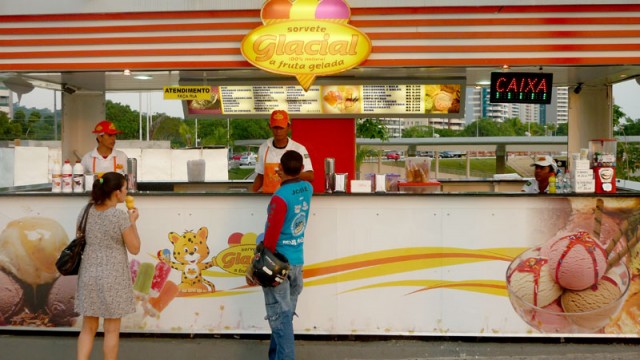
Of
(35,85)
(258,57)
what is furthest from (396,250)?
(35,85)

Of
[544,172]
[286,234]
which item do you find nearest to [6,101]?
[286,234]

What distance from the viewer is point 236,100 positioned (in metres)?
7.70

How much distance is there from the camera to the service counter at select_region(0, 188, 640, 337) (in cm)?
534

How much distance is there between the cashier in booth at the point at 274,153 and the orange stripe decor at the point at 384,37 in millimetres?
608

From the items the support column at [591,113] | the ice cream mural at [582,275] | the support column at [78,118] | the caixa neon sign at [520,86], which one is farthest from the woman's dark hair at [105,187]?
the support column at [591,113]

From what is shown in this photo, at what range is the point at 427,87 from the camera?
761 cm

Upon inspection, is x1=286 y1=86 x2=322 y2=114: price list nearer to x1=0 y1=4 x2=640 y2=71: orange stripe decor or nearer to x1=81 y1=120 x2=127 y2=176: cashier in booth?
x1=0 y1=4 x2=640 y2=71: orange stripe decor

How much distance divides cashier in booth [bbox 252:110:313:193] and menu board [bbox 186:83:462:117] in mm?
1526

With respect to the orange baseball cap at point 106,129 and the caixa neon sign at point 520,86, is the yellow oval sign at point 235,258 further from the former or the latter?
the caixa neon sign at point 520,86

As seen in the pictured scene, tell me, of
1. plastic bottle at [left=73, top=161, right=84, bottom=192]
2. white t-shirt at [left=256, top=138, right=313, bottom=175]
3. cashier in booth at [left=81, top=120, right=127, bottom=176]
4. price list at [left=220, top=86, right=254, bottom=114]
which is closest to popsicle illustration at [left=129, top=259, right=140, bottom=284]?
plastic bottle at [left=73, top=161, right=84, bottom=192]

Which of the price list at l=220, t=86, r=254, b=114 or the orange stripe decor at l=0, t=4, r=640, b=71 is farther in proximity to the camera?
the price list at l=220, t=86, r=254, b=114

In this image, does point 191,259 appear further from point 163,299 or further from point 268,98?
point 268,98

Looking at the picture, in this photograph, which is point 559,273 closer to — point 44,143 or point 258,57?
point 258,57

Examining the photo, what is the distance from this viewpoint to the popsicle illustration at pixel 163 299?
548 cm
